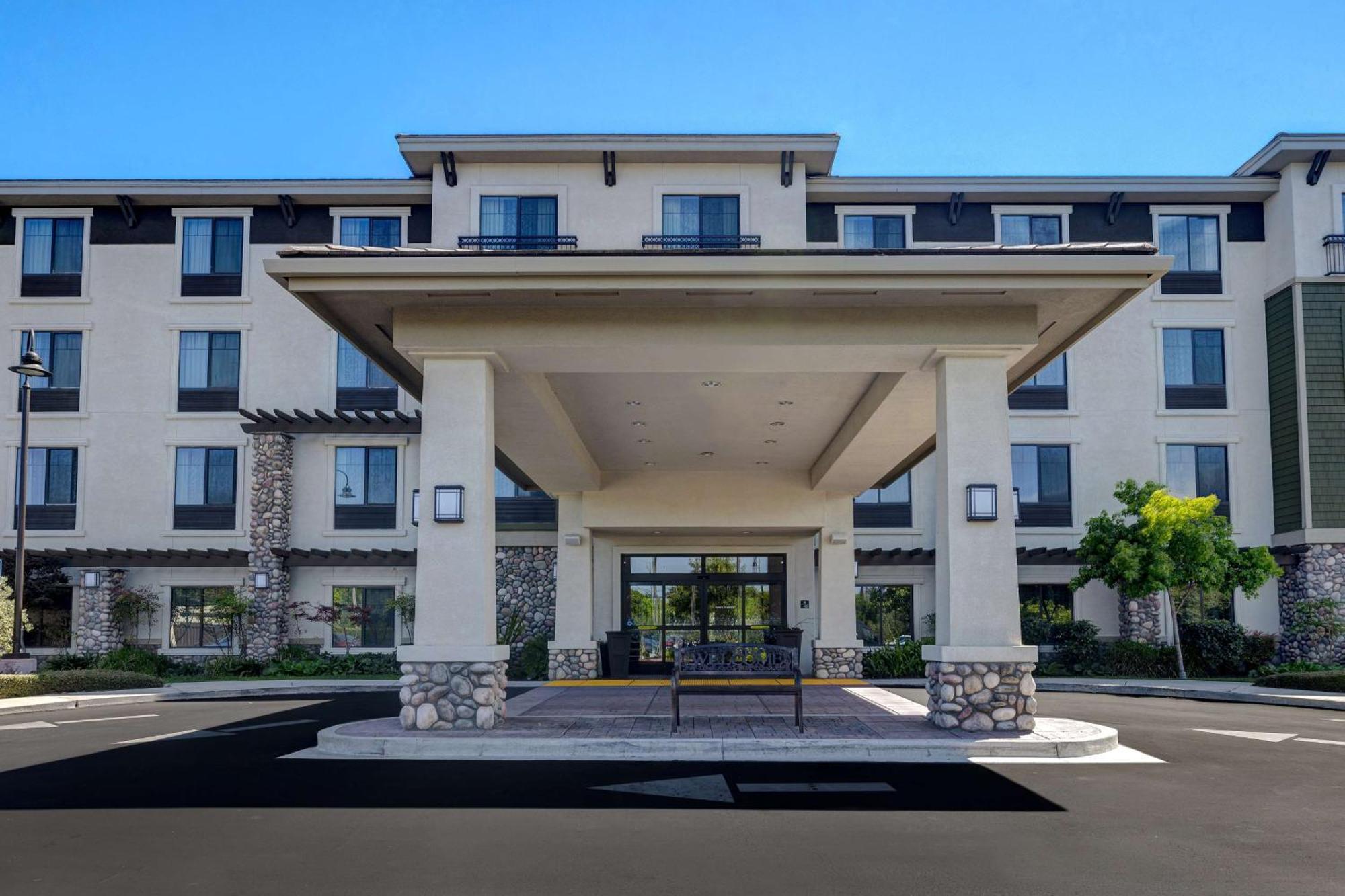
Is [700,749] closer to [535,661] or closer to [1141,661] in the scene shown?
[535,661]

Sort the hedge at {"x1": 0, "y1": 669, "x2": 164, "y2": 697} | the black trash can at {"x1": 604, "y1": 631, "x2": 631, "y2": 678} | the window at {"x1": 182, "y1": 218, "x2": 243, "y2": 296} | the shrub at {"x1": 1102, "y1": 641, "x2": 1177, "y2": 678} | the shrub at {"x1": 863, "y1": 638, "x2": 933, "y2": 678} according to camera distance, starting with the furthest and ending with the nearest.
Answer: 1. the window at {"x1": 182, "y1": 218, "x2": 243, "y2": 296}
2. the shrub at {"x1": 1102, "y1": 641, "x2": 1177, "y2": 678}
3. the shrub at {"x1": 863, "y1": 638, "x2": 933, "y2": 678}
4. the black trash can at {"x1": 604, "y1": 631, "x2": 631, "y2": 678}
5. the hedge at {"x1": 0, "y1": 669, "x2": 164, "y2": 697}

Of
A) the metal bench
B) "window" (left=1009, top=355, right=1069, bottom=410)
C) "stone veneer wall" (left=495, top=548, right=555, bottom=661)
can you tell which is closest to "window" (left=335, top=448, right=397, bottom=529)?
"stone veneer wall" (left=495, top=548, right=555, bottom=661)

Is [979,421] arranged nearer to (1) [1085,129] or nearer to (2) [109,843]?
(1) [1085,129]

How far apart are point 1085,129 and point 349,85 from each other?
32.4 feet

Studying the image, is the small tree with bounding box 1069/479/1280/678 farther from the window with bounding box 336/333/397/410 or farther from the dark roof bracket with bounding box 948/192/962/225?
the window with bounding box 336/333/397/410

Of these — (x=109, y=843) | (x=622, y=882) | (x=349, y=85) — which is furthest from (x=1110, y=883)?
(x=349, y=85)

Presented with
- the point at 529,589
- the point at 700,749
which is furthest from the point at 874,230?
the point at 700,749

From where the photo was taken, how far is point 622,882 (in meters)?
5.88

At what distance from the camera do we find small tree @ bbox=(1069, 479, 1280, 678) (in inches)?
912

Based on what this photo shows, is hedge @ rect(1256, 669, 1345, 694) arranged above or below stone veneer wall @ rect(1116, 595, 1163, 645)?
below

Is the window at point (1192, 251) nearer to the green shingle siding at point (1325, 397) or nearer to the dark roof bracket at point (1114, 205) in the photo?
the dark roof bracket at point (1114, 205)

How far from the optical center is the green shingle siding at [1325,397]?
2612cm

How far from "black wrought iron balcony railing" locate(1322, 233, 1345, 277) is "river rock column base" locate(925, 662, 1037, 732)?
20.4 m

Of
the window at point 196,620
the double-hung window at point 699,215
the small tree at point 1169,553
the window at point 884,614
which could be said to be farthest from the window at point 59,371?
the small tree at point 1169,553
